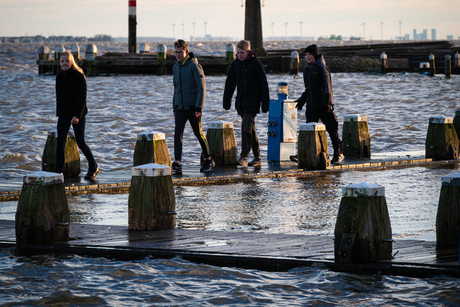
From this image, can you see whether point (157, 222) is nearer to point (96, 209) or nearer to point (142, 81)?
point (96, 209)

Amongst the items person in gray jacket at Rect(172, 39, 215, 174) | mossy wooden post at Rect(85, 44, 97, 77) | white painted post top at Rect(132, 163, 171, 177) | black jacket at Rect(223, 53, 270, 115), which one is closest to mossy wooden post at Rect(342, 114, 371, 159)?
black jacket at Rect(223, 53, 270, 115)

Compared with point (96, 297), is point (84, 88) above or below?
above

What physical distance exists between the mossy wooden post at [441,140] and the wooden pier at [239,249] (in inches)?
312

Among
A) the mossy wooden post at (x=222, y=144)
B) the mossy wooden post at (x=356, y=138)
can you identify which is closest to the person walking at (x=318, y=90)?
the mossy wooden post at (x=222, y=144)

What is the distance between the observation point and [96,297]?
19.3ft

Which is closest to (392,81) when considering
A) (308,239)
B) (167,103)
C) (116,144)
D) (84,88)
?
(167,103)

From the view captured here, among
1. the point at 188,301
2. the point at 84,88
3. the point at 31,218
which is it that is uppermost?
the point at 84,88

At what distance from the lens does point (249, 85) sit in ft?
39.7

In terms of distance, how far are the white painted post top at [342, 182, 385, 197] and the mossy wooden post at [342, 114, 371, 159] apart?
819 cm

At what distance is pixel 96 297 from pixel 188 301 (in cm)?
79

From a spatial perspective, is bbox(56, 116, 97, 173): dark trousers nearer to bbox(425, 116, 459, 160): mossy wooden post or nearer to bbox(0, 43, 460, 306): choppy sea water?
bbox(0, 43, 460, 306): choppy sea water

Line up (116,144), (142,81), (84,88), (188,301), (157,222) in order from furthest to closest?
(142,81) < (116,144) < (84,88) < (157,222) < (188,301)

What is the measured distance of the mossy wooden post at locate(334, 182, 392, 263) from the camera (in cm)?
612

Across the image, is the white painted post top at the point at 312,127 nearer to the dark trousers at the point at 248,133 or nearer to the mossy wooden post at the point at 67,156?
the dark trousers at the point at 248,133
